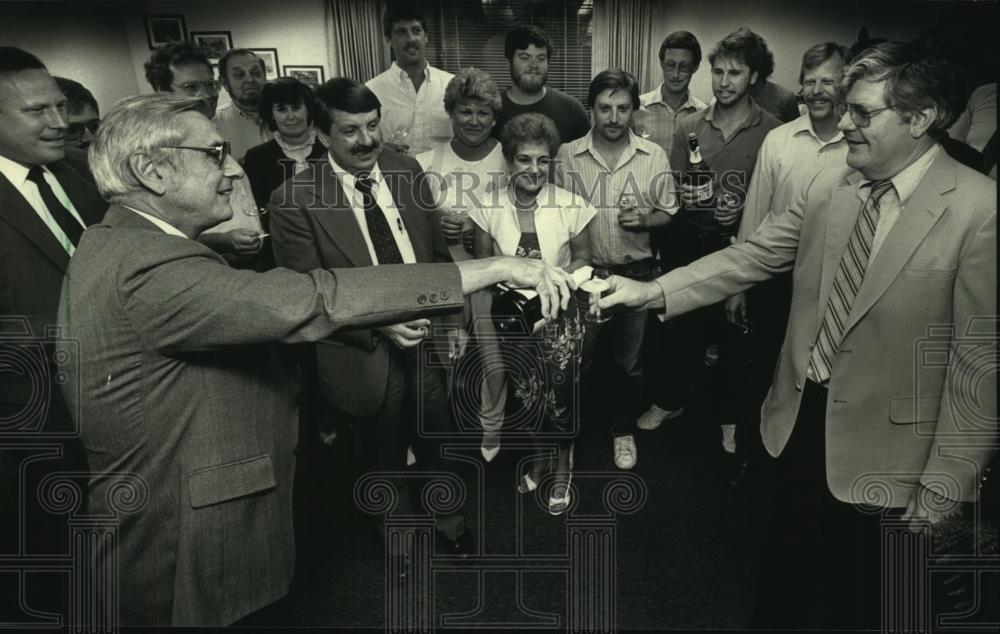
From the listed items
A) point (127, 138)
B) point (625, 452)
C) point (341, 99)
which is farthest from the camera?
point (625, 452)

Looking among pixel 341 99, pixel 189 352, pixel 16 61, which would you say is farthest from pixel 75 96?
pixel 189 352

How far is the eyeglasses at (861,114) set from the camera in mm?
1682

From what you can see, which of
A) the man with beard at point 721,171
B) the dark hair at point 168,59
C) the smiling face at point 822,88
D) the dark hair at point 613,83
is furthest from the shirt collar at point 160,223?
the smiling face at point 822,88

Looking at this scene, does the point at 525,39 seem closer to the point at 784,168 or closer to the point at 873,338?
the point at 784,168

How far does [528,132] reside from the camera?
104 inches

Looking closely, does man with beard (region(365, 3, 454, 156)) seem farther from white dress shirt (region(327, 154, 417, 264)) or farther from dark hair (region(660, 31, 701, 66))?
dark hair (region(660, 31, 701, 66))

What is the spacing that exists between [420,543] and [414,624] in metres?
0.34

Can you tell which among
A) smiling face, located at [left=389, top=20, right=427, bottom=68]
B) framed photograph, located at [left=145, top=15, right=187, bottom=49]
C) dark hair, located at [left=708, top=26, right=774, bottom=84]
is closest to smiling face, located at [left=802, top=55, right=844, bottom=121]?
dark hair, located at [left=708, top=26, right=774, bottom=84]

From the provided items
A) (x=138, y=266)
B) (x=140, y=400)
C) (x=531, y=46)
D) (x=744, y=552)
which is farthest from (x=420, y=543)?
(x=531, y=46)

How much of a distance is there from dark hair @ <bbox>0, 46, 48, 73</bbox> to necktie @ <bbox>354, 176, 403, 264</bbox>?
3.43 ft

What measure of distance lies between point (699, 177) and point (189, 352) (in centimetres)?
220

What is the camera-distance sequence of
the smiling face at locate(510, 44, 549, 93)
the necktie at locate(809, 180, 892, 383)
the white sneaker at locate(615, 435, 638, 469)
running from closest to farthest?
the necktie at locate(809, 180, 892, 383)
the smiling face at locate(510, 44, 549, 93)
the white sneaker at locate(615, 435, 638, 469)

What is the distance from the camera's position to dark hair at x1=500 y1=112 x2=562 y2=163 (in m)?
2.65

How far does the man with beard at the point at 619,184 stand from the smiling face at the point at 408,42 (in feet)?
2.23
